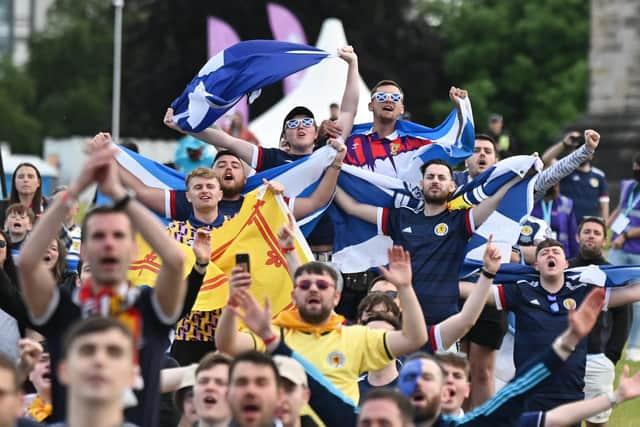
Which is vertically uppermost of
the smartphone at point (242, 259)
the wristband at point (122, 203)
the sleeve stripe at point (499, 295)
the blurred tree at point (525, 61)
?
the blurred tree at point (525, 61)

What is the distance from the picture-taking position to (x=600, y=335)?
13516 millimetres

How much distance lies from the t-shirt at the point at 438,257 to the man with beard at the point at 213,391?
9.52 feet

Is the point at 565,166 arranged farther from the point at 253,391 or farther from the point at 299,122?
the point at 253,391

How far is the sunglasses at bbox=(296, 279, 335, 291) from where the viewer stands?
9.43m

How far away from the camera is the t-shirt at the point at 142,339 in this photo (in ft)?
25.7

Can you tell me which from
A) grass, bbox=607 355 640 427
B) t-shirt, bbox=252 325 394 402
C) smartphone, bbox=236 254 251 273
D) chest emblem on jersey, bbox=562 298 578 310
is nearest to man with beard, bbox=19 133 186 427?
t-shirt, bbox=252 325 394 402

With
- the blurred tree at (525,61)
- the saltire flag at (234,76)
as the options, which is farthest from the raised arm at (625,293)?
the blurred tree at (525,61)

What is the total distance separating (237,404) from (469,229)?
4397mm

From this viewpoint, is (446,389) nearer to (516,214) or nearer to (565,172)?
(516,214)

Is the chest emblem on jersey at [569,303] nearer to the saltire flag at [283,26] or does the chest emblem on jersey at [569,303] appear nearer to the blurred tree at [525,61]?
the saltire flag at [283,26]

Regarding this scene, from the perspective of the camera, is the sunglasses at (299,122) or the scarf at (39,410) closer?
the scarf at (39,410)

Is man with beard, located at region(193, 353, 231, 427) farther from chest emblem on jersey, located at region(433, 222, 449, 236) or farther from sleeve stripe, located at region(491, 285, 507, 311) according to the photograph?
sleeve stripe, located at region(491, 285, 507, 311)

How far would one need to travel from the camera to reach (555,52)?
6266cm

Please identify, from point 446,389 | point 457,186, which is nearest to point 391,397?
→ point 446,389
